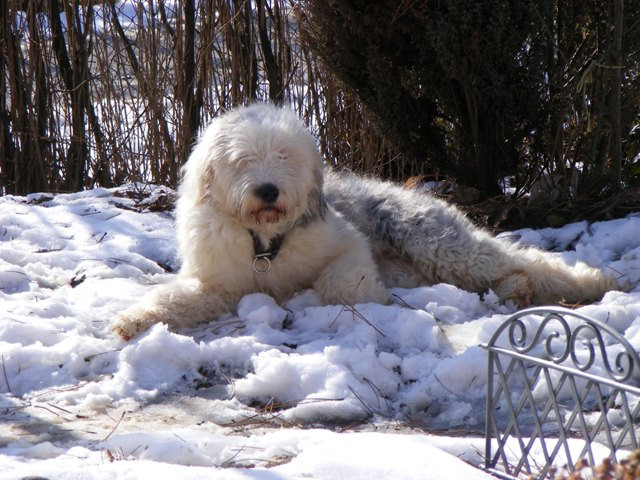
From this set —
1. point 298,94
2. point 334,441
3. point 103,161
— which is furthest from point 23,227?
point 334,441

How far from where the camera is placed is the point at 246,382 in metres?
4.07

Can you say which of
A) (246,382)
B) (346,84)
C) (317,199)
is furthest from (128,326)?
(346,84)

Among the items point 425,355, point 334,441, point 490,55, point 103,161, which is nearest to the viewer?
point 334,441

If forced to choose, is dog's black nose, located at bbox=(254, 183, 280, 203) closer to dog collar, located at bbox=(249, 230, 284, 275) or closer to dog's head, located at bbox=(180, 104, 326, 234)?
dog's head, located at bbox=(180, 104, 326, 234)

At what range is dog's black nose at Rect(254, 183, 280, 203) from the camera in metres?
4.84

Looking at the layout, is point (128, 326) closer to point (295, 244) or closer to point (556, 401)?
point (295, 244)

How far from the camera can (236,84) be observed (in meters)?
8.76

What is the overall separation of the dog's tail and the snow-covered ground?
0.19m

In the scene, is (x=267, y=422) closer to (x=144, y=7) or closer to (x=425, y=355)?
(x=425, y=355)

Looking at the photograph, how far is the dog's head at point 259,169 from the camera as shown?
4906mm

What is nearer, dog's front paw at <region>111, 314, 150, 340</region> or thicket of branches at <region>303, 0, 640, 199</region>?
dog's front paw at <region>111, 314, 150, 340</region>

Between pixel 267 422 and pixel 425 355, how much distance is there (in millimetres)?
1016

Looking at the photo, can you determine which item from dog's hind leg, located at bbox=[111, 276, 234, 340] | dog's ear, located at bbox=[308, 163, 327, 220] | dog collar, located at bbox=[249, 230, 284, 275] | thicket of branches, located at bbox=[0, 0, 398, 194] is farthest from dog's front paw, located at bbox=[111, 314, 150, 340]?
thicket of branches, located at bbox=[0, 0, 398, 194]

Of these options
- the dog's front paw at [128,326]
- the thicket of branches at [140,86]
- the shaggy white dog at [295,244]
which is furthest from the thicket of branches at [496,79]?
the dog's front paw at [128,326]
